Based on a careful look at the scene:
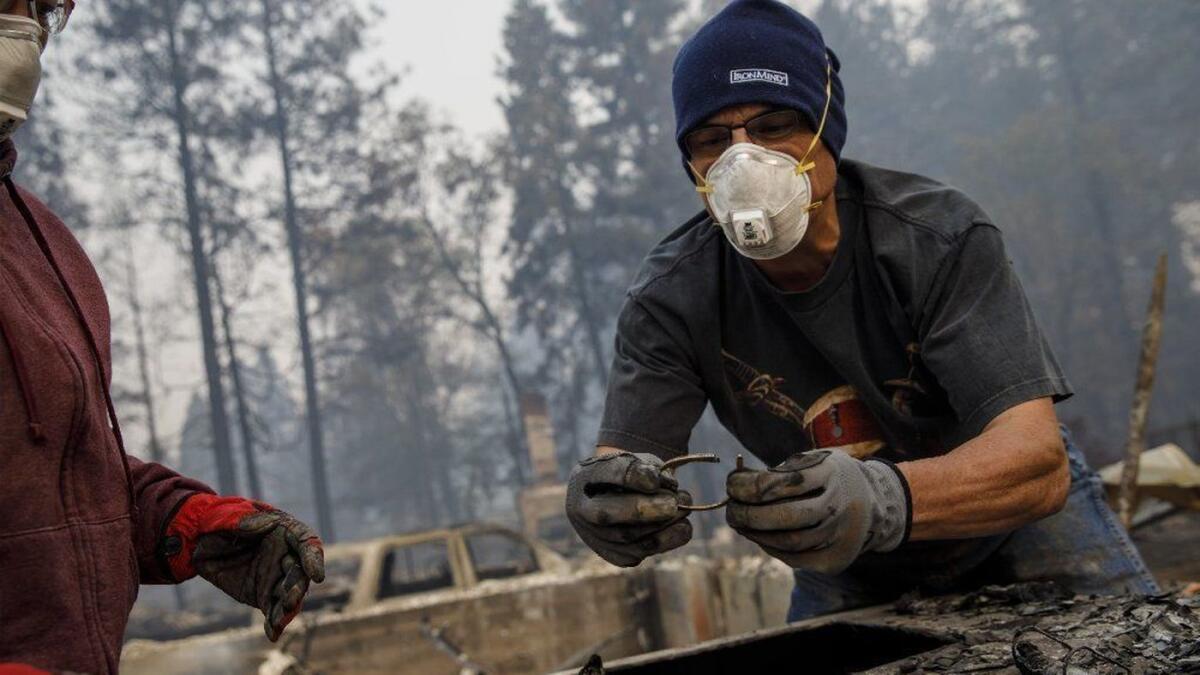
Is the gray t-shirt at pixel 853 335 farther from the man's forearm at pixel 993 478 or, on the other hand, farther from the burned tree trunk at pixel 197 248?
the burned tree trunk at pixel 197 248

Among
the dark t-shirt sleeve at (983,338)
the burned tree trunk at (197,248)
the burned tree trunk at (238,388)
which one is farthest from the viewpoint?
the burned tree trunk at (238,388)

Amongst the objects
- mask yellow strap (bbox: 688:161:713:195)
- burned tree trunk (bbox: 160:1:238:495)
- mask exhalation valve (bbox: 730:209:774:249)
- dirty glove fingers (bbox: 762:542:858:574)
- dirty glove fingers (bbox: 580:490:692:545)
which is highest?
burned tree trunk (bbox: 160:1:238:495)

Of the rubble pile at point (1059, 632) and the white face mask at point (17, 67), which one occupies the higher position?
the white face mask at point (17, 67)

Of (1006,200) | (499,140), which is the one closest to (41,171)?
(499,140)

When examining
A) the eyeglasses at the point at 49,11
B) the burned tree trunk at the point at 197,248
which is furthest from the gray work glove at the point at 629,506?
the burned tree trunk at the point at 197,248

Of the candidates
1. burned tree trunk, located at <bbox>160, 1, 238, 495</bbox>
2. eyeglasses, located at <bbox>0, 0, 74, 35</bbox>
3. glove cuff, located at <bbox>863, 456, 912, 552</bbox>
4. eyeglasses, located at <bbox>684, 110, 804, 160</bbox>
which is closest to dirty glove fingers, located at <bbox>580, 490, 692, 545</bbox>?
glove cuff, located at <bbox>863, 456, 912, 552</bbox>

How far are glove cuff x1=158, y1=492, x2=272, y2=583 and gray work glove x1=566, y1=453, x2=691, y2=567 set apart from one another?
665 millimetres

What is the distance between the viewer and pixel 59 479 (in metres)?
1.43

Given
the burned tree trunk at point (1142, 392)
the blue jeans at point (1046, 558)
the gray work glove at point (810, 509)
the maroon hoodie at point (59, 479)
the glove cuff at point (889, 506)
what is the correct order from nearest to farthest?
1. the maroon hoodie at point (59, 479)
2. the gray work glove at point (810, 509)
3. the glove cuff at point (889, 506)
4. the blue jeans at point (1046, 558)
5. the burned tree trunk at point (1142, 392)

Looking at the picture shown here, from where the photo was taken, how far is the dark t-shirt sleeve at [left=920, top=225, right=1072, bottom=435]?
1.90 meters

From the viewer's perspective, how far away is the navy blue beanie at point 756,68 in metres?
2.14

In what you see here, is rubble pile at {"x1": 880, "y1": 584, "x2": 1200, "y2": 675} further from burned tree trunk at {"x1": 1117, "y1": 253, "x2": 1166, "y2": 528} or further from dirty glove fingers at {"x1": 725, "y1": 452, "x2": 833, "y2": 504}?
burned tree trunk at {"x1": 1117, "y1": 253, "x2": 1166, "y2": 528}

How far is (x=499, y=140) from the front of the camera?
79.9ft

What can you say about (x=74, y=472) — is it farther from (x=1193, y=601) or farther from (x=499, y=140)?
(x=499, y=140)
